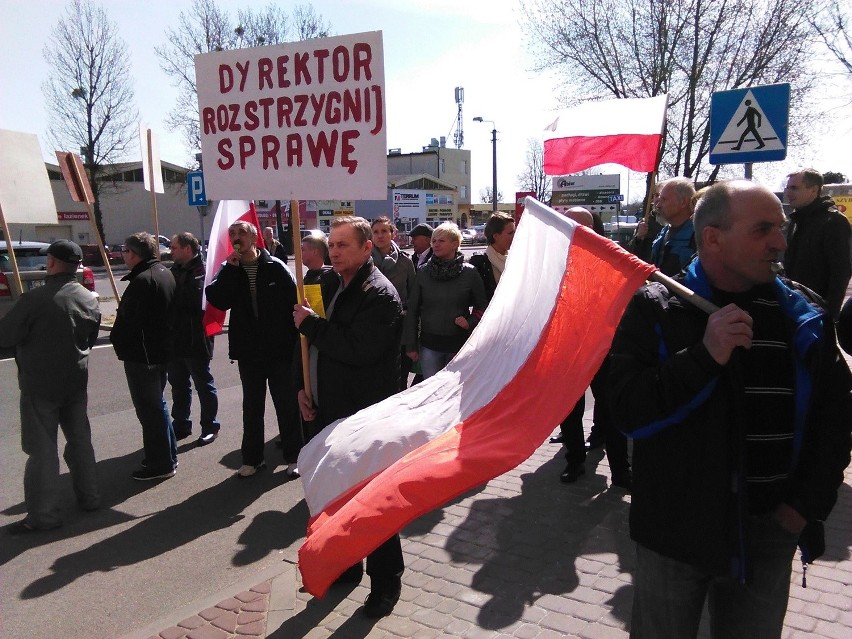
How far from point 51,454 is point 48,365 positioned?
1.98ft

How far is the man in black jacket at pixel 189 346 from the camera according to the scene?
260 inches

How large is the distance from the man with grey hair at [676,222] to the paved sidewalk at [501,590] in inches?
66.3

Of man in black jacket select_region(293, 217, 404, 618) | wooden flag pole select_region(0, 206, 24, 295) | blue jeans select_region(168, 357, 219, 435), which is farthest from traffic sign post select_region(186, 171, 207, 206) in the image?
man in black jacket select_region(293, 217, 404, 618)

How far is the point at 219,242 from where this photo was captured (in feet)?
20.7

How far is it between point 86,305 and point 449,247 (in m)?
2.69

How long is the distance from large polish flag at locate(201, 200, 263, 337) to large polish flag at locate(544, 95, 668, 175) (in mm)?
2774

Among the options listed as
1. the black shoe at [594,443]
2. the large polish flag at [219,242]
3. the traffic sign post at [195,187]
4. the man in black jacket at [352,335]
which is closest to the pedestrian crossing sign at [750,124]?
the black shoe at [594,443]

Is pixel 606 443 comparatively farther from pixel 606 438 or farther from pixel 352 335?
pixel 352 335

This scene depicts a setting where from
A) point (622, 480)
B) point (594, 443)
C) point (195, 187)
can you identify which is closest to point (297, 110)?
point (622, 480)

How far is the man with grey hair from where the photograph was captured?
16.1 ft

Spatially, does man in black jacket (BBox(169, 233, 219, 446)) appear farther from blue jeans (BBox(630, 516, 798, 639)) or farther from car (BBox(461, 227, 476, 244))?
car (BBox(461, 227, 476, 244))

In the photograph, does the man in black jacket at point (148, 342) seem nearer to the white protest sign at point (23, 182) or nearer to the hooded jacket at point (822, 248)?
the white protest sign at point (23, 182)

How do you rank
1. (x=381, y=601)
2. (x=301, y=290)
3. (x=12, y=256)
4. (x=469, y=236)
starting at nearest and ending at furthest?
(x=381, y=601), (x=301, y=290), (x=12, y=256), (x=469, y=236)

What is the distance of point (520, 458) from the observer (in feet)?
7.41
